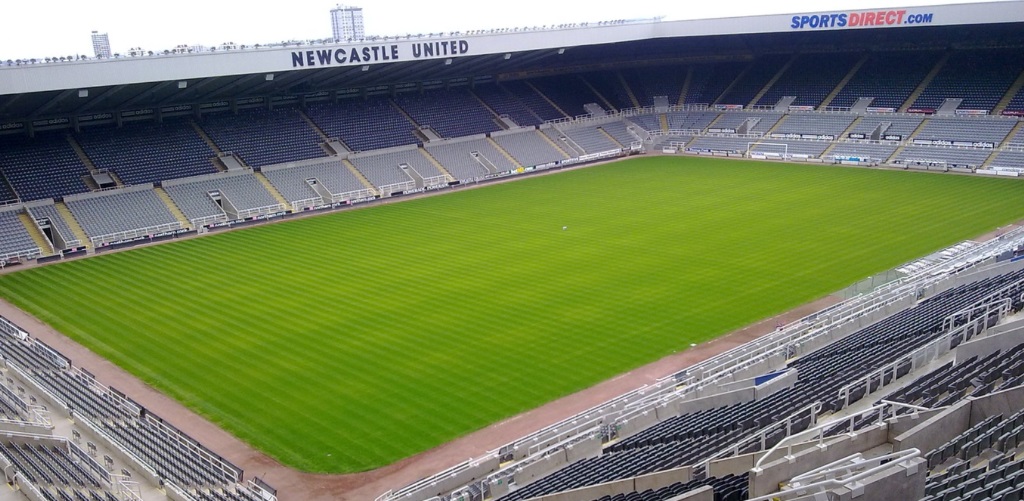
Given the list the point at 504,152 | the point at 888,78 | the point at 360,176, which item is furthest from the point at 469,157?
the point at 888,78

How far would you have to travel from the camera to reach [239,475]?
18.2 meters

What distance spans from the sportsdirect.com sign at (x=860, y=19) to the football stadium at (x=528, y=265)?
0.48m

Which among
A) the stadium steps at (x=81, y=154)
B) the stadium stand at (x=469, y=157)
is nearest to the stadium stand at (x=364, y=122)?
the stadium stand at (x=469, y=157)

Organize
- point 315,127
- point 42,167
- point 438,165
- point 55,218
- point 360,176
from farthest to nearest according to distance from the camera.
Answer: point 438,165 < point 315,127 < point 360,176 < point 42,167 < point 55,218

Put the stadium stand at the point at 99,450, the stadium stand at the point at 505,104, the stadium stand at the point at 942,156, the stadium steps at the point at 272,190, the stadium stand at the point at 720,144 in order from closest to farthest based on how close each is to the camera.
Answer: the stadium stand at the point at 99,450 < the stadium steps at the point at 272,190 < the stadium stand at the point at 942,156 < the stadium stand at the point at 720,144 < the stadium stand at the point at 505,104

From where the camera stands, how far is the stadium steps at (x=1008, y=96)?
58.4 m

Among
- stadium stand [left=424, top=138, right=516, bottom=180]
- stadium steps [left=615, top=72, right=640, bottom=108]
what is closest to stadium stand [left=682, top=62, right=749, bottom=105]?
stadium steps [left=615, top=72, right=640, bottom=108]

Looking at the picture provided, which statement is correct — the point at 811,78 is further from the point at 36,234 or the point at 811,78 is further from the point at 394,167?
the point at 36,234

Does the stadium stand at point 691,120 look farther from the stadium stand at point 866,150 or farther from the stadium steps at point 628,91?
the stadium stand at point 866,150

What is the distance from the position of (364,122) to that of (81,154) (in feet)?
64.4

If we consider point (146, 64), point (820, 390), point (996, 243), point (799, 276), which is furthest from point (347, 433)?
point (146, 64)

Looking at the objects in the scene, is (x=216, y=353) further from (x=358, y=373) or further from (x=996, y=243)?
(x=996, y=243)

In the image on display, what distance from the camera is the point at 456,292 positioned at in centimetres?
3241

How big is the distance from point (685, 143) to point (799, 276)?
129ft
